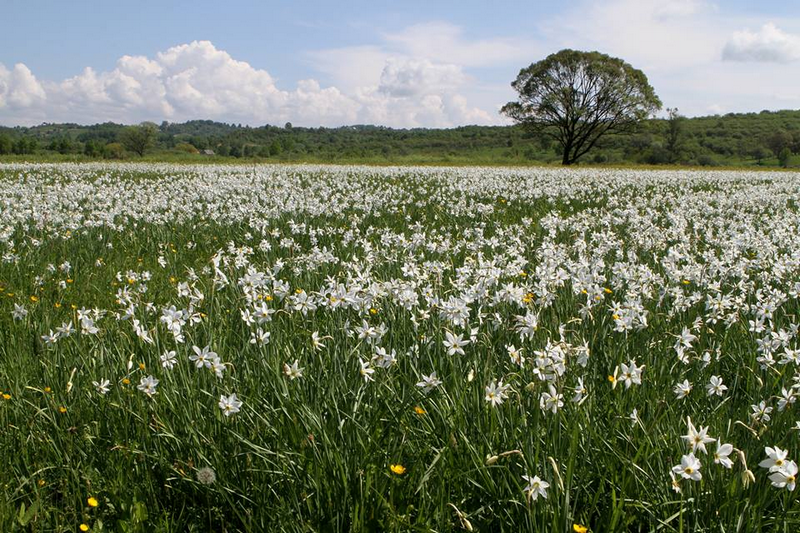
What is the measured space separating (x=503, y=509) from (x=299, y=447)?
93cm

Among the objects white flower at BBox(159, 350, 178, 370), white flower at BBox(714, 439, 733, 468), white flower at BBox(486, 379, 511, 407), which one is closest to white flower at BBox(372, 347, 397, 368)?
white flower at BBox(486, 379, 511, 407)

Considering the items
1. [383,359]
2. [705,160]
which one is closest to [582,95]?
[705,160]

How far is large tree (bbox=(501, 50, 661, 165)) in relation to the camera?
188 ft

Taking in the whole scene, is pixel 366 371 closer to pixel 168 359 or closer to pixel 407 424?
pixel 407 424

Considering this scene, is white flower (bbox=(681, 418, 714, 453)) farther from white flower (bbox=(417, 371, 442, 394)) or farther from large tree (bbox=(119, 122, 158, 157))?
large tree (bbox=(119, 122, 158, 157))

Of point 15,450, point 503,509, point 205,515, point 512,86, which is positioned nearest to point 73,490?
point 15,450

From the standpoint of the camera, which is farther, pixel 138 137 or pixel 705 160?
pixel 138 137

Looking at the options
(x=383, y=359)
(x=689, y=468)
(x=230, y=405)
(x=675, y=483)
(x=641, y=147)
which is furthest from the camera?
(x=641, y=147)

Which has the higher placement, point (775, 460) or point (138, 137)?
point (138, 137)

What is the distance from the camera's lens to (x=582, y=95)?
58719 millimetres

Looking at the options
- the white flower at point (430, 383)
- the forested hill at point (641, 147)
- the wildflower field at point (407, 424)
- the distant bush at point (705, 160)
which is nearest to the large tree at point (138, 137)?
the forested hill at point (641, 147)

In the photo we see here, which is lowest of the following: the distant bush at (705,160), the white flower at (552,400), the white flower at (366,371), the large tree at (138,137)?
the white flower at (366,371)

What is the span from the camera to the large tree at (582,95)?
57344 millimetres

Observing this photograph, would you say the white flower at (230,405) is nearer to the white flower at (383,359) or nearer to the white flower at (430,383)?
the white flower at (383,359)
